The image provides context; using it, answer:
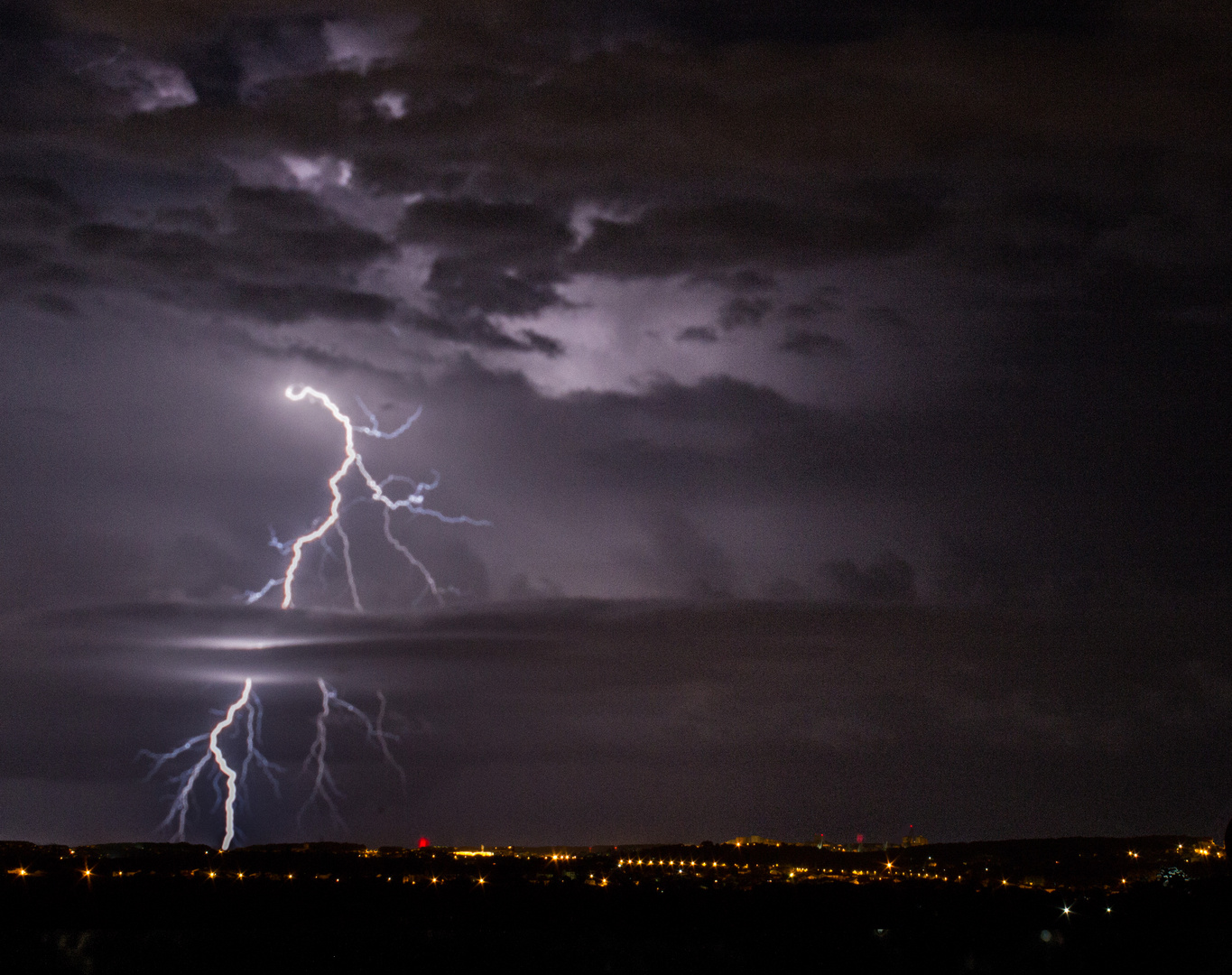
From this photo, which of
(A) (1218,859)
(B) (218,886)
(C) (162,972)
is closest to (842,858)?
(A) (1218,859)

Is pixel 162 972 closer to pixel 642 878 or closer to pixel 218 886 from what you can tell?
pixel 218 886

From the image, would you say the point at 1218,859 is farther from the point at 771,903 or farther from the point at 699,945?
the point at 699,945

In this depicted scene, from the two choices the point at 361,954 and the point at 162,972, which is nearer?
the point at 162,972

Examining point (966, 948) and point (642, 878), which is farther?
point (642, 878)

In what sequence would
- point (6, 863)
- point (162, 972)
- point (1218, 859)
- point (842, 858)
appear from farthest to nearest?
point (842, 858) < point (1218, 859) < point (6, 863) < point (162, 972)

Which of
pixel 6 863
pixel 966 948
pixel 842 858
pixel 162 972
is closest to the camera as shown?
pixel 162 972

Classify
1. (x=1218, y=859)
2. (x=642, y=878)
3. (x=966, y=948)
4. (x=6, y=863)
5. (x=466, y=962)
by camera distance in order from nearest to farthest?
(x=466, y=962) < (x=966, y=948) < (x=6, y=863) < (x=1218, y=859) < (x=642, y=878)

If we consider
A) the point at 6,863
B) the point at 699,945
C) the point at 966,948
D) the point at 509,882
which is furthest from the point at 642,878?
the point at 6,863

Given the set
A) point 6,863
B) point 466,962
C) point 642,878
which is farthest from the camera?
point 642,878
